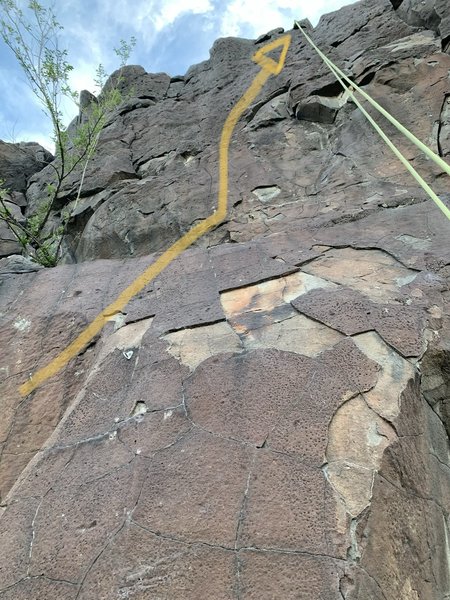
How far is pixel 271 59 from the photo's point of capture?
5.49m

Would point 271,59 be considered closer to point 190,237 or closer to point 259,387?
point 190,237

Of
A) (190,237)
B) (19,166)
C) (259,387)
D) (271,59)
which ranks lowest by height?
(259,387)

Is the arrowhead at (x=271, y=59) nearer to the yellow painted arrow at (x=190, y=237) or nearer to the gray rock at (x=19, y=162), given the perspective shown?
the yellow painted arrow at (x=190, y=237)

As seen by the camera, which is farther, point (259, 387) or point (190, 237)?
point (190, 237)

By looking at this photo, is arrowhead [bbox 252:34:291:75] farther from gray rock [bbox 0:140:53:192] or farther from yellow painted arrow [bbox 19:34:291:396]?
gray rock [bbox 0:140:53:192]

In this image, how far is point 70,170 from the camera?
5199 mm

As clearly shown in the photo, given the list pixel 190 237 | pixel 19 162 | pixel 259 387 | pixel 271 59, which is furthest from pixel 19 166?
pixel 259 387

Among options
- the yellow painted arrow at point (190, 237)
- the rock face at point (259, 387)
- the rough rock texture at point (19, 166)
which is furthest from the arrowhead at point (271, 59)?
the rough rock texture at point (19, 166)

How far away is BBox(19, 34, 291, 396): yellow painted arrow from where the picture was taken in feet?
9.56

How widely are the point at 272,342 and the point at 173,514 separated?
2.84 feet

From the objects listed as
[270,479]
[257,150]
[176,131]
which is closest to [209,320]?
[270,479]

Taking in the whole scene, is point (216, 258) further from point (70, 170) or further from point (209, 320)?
point (70, 170)

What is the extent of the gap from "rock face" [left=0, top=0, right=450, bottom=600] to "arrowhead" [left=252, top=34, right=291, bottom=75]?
46.7 inches

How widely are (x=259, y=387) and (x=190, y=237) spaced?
201 centimetres
